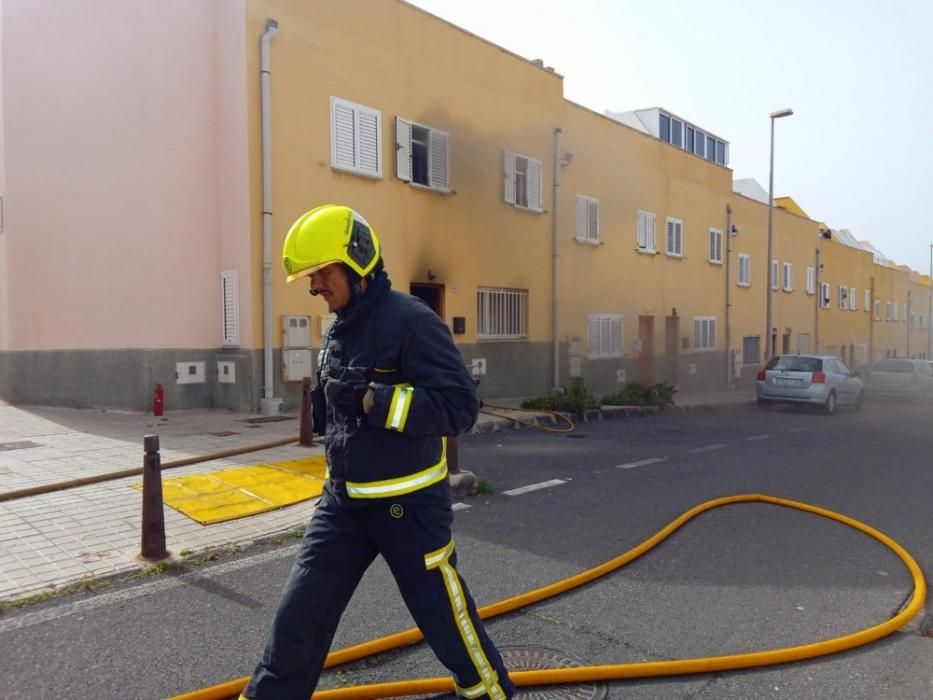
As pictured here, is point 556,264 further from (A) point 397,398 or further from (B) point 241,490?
(A) point 397,398

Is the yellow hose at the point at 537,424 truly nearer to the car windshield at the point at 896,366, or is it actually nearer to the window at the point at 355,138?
the window at the point at 355,138

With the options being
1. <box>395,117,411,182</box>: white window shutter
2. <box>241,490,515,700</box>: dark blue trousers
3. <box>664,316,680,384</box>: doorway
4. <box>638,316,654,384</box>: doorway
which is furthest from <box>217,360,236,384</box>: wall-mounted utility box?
<box>664,316,680,384</box>: doorway


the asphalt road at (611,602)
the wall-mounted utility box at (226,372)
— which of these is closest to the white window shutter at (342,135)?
the wall-mounted utility box at (226,372)

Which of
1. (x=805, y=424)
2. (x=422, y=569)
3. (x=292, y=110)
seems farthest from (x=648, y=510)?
(x=805, y=424)

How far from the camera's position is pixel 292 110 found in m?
11.5

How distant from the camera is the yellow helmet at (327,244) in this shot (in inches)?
99.3

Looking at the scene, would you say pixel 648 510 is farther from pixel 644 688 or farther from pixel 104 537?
pixel 104 537

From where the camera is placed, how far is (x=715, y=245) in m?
25.1

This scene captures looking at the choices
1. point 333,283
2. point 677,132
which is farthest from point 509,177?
point 333,283

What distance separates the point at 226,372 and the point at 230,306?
3.46 ft

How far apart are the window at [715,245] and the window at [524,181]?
10.3 meters

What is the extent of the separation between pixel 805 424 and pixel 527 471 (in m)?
9.17

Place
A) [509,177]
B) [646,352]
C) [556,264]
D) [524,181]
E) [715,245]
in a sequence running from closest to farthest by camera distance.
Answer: [509,177], [524,181], [556,264], [646,352], [715,245]

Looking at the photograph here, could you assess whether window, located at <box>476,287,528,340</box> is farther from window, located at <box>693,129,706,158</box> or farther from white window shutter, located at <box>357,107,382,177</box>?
window, located at <box>693,129,706,158</box>
